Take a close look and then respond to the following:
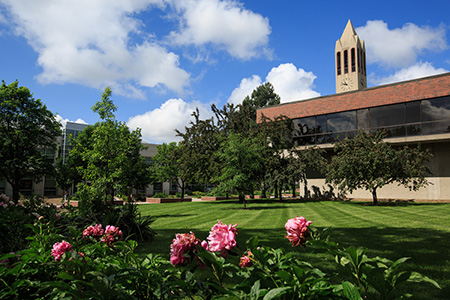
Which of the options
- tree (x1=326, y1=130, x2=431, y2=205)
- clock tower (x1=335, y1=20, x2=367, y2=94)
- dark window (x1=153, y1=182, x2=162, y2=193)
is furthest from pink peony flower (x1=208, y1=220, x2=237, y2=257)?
dark window (x1=153, y1=182, x2=162, y2=193)

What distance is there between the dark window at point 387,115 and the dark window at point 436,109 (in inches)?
53.2

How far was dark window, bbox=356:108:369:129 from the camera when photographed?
23422 millimetres

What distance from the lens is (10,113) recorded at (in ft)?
77.7

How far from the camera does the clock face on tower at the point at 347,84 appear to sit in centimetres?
5188

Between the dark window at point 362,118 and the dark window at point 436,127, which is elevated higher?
the dark window at point 362,118

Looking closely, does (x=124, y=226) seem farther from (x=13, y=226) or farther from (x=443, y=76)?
(x=443, y=76)

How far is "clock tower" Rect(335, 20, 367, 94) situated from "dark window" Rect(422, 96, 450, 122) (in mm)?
31958

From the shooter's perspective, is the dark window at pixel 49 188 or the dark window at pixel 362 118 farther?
the dark window at pixel 49 188

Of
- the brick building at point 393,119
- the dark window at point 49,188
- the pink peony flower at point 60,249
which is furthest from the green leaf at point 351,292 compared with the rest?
the dark window at point 49,188

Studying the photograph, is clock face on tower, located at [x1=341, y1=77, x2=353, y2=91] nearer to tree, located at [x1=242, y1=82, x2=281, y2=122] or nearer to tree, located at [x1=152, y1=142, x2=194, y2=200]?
tree, located at [x1=242, y1=82, x2=281, y2=122]

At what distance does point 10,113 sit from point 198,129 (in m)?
15.7

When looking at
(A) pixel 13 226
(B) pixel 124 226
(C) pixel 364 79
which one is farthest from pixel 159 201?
(C) pixel 364 79

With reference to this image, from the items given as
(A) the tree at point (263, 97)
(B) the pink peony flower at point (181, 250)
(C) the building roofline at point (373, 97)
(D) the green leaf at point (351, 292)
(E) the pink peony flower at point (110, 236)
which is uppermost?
(A) the tree at point (263, 97)

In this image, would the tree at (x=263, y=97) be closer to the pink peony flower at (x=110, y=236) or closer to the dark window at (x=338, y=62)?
the dark window at (x=338, y=62)
